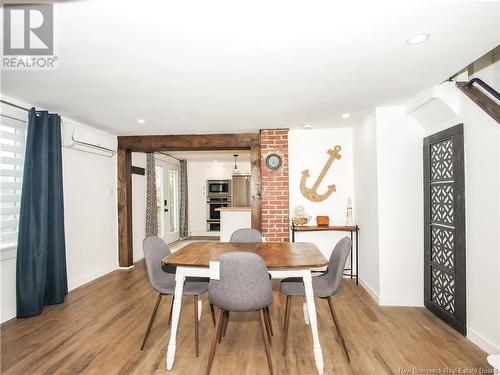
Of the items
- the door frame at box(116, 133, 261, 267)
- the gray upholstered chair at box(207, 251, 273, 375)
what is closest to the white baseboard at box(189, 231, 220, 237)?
the door frame at box(116, 133, 261, 267)

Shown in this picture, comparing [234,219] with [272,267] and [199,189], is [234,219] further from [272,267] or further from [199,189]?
[272,267]

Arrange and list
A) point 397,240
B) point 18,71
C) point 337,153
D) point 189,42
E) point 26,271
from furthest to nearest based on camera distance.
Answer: point 337,153, point 397,240, point 26,271, point 18,71, point 189,42

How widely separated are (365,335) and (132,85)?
326 cm

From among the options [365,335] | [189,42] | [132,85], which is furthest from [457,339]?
[132,85]

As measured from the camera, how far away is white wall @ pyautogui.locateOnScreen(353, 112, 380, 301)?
352cm

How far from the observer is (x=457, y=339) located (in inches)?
99.4

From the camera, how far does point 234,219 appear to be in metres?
5.73

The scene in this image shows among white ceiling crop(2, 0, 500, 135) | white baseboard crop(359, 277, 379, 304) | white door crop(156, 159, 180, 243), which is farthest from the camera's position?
white door crop(156, 159, 180, 243)

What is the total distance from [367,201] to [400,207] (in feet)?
1.63

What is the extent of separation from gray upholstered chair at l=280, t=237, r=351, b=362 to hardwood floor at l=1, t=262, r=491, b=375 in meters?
0.24

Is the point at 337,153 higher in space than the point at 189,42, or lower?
lower

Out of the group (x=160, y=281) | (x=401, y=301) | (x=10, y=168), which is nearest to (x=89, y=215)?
(x=10, y=168)

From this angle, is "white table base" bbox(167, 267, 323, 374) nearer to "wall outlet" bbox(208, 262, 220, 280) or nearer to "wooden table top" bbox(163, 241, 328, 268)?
"wooden table top" bbox(163, 241, 328, 268)

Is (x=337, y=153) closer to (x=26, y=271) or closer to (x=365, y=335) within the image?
(x=365, y=335)
